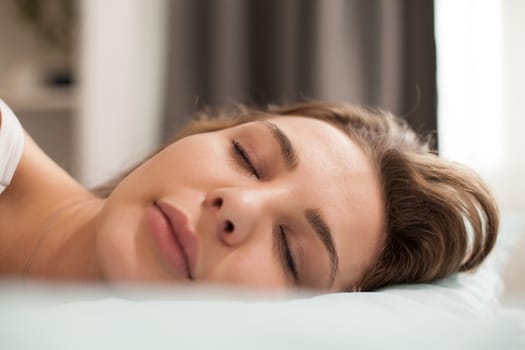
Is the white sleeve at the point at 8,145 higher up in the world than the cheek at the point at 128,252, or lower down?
higher up

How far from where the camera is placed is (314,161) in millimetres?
831

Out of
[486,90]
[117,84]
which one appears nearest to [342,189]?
[486,90]

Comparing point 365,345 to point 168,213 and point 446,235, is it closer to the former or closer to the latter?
point 168,213

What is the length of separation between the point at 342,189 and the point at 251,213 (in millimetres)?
170

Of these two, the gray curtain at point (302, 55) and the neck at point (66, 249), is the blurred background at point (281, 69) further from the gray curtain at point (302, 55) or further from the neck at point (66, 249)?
the neck at point (66, 249)

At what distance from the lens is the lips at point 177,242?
2.34 feet

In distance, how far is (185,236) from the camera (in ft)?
2.35

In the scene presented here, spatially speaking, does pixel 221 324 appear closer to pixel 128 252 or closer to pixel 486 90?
pixel 128 252

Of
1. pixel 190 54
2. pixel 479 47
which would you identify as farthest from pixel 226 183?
pixel 190 54

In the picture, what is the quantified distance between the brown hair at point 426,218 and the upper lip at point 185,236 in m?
0.28

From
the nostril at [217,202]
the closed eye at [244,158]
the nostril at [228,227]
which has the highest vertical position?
the closed eye at [244,158]

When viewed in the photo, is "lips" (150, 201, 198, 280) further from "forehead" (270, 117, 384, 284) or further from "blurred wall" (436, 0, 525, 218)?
"blurred wall" (436, 0, 525, 218)

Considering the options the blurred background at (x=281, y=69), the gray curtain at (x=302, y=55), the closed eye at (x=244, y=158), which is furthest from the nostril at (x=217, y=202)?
the gray curtain at (x=302, y=55)

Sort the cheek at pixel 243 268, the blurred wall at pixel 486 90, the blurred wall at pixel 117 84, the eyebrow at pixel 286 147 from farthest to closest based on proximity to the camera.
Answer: the blurred wall at pixel 117 84
the blurred wall at pixel 486 90
the eyebrow at pixel 286 147
the cheek at pixel 243 268
